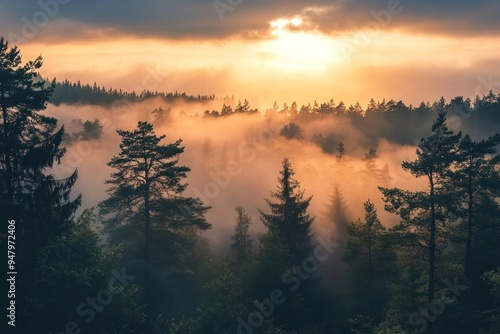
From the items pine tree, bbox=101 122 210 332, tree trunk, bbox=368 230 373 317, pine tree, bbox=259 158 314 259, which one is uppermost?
pine tree, bbox=101 122 210 332

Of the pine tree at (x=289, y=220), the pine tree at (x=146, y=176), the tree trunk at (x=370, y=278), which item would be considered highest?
the pine tree at (x=146, y=176)

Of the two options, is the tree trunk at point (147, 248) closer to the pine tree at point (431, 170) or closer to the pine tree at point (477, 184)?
the pine tree at point (431, 170)

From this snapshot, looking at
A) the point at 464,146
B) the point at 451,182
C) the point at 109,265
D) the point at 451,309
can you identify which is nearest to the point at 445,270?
the point at 451,309

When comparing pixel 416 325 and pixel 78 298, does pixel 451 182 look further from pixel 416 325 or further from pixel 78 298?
pixel 78 298

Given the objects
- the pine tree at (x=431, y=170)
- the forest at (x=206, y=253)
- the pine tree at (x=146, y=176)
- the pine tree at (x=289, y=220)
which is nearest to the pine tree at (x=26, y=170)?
the forest at (x=206, y=253)

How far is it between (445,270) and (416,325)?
17.7ft

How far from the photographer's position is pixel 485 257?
3741 cm

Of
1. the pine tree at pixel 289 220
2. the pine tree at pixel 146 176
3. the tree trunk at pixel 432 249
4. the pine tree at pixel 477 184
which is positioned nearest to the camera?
the tree trunk at pixel 432 249

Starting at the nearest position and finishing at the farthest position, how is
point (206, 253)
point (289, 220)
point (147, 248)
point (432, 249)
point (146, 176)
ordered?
point (432, 249) → point (146, 176) → point (147, 248) → point (289, 220) → point (206, 253)

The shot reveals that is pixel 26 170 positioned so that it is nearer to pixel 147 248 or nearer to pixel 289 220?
pixel 147 248

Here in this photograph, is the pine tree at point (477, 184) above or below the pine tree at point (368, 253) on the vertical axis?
above

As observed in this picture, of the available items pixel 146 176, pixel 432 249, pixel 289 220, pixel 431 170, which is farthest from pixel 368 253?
pixel 146 176

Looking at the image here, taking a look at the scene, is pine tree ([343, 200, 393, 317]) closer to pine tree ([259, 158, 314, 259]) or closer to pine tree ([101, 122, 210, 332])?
pine tree ([259, 158, 314, 259])

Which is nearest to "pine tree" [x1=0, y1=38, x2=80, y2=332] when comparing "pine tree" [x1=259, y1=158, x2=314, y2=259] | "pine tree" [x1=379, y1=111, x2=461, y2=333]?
"pine tree" [x1=379, y1=111, x2=461, y2=333]
